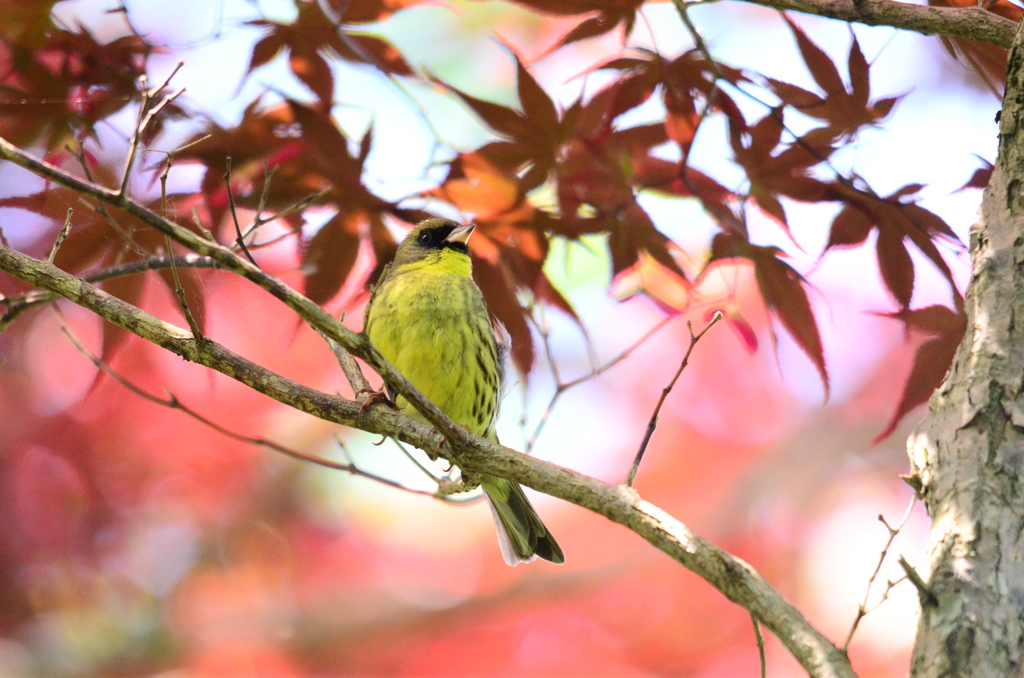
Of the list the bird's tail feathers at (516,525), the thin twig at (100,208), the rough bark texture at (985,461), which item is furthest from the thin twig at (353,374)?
the rough bark texture at (985,461)

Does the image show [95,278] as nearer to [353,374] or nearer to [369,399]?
[353,374]

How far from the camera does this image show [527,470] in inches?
64.3

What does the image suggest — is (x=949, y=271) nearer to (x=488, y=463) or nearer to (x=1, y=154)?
(x=488, y=463)

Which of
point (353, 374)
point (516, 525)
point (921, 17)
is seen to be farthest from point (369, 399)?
point (921, 17)

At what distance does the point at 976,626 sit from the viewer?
1.30 m

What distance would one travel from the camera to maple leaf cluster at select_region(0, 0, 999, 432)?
6.82ft

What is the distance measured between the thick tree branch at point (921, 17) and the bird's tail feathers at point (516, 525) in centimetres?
180

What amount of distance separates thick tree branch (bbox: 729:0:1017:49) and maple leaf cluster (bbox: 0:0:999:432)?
0.61 ft

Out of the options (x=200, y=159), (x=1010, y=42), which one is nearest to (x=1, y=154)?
(x=200, y=159)

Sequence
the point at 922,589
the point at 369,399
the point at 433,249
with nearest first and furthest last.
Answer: the point at 922,589 < the point at 369,399 < the point at 433,249

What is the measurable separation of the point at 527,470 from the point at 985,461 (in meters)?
0.89

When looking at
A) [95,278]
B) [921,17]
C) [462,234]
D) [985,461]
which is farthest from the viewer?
[462,234]

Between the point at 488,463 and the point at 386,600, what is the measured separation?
10.4 feet

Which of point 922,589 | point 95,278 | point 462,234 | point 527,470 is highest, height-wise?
point 462,234
